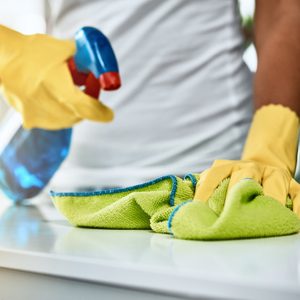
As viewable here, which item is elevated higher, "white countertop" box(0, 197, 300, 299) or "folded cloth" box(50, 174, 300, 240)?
"white countertop" box(0, 197, 300, 299)

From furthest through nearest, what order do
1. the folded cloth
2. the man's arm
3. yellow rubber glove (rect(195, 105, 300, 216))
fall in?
the man's arm → yellow rubber glove (rect(195, 105, 300, 216)) → the folded cloth

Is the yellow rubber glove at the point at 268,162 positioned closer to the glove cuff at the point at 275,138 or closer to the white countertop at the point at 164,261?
the glove cuff at the point at 275,138

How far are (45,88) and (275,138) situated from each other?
51 centimetres

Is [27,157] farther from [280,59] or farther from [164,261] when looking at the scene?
[164,261]

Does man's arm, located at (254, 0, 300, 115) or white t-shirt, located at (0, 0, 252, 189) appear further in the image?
white t-shirt, located at (0, 0, 252, 189)

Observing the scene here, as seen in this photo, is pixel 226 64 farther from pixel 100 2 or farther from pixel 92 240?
pixel 92 240

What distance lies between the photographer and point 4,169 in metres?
1.27

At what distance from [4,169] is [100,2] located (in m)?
0.47

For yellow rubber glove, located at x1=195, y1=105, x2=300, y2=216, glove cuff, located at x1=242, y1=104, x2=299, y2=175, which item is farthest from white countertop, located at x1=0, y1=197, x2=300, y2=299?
glove cuff, located at x1=242, y1=104, x2=299, y2=175

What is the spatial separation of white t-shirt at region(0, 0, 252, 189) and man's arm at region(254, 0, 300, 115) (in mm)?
127

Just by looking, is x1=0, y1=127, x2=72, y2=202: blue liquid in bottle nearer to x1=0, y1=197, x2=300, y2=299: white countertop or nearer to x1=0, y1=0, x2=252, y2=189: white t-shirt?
x1=0, y1=0, x2=252, y2=189: white t-shirt

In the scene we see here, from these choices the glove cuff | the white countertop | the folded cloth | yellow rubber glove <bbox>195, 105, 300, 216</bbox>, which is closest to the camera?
the white countertop

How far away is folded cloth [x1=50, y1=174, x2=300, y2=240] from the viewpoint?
70cm

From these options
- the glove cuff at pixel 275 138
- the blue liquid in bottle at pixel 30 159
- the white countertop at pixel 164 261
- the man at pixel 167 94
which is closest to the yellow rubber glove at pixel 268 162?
the glove cuff at pixel 275 138
